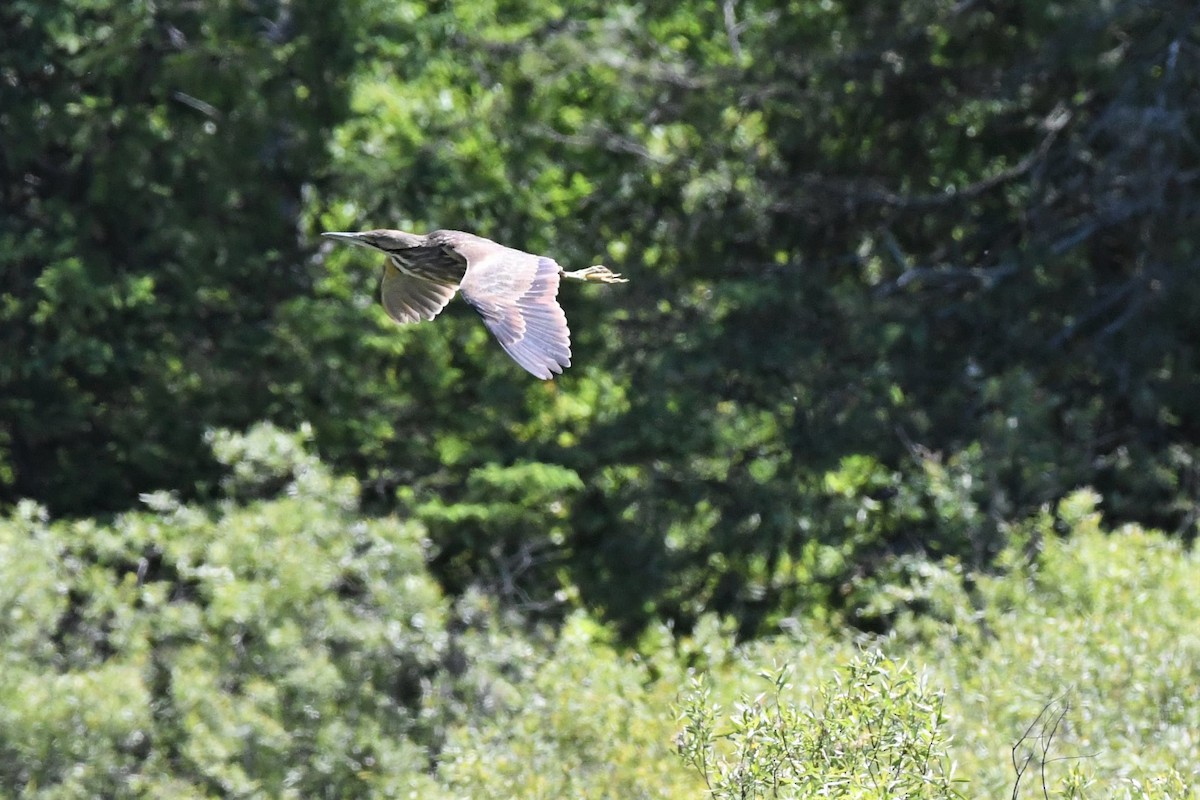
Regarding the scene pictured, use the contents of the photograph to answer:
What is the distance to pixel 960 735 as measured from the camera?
7.66m

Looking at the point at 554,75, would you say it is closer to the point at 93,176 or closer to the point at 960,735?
the point at 93,176

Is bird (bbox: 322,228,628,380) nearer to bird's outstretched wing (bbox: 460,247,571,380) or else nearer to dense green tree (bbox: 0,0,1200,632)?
bird's outstretched wing (bbox: 460,247,571,380)

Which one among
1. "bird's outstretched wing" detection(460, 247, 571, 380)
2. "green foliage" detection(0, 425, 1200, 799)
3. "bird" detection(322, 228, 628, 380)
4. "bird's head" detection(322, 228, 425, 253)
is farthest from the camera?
"green foliage" detection(0, 425, 1200, 799)

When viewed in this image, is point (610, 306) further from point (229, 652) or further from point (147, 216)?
point (229, 652)

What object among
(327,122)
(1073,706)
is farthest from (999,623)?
(327,122)

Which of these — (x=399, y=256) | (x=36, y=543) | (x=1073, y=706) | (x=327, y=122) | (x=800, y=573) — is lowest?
(x=800, y=573)

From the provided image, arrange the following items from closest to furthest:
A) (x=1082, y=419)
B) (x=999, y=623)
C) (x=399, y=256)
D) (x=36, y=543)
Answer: (x=399, y=256) → (x=999, y=623) → (x=36, y=543) → (x=1082, y=419)

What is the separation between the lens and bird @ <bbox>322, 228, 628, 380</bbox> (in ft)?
19.2

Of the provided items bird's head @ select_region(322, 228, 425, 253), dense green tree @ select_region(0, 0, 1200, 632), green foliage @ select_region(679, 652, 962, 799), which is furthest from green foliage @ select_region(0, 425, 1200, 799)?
bird's head @ select_region(322, 228, 425, 253)

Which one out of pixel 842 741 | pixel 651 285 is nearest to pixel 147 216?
pixel 651 285

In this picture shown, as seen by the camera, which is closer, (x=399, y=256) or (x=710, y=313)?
(x=399, y=256)

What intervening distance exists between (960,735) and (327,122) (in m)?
6.28

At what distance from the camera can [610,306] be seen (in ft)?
41.7

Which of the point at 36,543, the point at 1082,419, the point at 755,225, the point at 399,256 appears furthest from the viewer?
the point at 755,225
